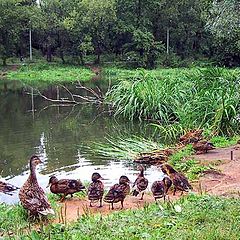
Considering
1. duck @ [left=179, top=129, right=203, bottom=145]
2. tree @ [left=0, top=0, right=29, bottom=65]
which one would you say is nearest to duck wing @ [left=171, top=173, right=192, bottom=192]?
duck @ [left=179, top=129, right=203, bottom=145]

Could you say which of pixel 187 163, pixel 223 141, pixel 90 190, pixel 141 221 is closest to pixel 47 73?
pixel 223 141

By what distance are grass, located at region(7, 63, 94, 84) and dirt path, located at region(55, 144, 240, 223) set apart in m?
30.1

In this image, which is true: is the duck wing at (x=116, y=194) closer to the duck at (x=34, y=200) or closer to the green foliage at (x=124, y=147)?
the duck at (x=34, y=200)

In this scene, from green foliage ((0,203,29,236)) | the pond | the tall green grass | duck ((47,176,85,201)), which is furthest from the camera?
the tall green grass

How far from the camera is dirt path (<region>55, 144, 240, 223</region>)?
23.1 feet

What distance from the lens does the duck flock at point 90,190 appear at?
645 cm

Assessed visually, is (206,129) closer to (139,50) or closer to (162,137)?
(162,137)

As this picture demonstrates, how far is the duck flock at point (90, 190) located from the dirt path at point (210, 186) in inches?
5.7

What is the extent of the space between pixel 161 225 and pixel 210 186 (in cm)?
336

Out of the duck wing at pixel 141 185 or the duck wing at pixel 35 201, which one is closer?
the duck wing at pixel 35 201

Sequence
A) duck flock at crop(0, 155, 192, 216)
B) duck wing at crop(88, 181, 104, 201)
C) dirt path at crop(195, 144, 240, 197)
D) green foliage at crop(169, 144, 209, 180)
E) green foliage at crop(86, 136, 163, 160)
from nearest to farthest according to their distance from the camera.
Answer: duck flock at crop(0, 155, 192, 216), duck wing at crop(88, 181, 104, 201), dirt path at crop(195, 144, 240, 197), green foliage at crop(169, 144, 209, 180), green foliage at crop(86, 136, 163, 160)

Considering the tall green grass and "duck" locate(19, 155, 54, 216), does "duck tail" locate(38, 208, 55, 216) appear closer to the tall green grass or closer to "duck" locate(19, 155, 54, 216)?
"duck" locate(19, 155, 54, 216)

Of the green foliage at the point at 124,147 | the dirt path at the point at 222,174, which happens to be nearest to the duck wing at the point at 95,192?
the dirt path at the point at 222,174

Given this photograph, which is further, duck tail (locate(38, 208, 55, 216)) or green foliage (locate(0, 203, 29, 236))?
duck tail (locate(38, 208, 55, 216))
